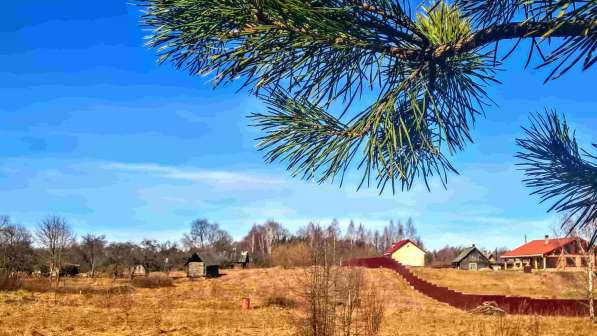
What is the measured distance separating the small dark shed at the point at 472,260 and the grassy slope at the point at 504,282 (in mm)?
14598

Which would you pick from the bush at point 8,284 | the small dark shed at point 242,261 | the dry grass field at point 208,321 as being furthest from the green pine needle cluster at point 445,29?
the small dark shed at point 242,261

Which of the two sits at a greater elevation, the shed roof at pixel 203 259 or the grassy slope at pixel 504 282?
the shed roof at pixel 203 259

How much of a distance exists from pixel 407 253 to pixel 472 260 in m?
7.46

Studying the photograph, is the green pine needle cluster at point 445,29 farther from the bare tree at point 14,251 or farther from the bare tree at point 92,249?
the bare tree at point 92,249

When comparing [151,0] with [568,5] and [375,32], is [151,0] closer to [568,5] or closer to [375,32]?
[375,32]

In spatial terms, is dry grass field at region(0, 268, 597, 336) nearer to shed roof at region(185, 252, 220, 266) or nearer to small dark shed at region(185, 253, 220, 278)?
small dark shed at region(185, 253, 220, 278)

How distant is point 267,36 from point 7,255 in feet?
170

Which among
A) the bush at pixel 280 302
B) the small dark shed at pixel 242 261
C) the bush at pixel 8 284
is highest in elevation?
the small dark shed at pixel 242 261

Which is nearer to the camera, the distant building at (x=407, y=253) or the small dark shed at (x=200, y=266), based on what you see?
the small dark shed at (x=200, y=266)

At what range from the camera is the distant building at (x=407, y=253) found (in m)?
59.3

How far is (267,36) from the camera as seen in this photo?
173 cm

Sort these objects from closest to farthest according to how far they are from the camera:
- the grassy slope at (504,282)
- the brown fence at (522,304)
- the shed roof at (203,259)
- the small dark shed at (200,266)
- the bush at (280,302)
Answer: the brown fence at (522,304) < the bush at (280,302) < the grassy slope at (504,282) < the small dark shed at (200,266) < the shed roof at (203,259)

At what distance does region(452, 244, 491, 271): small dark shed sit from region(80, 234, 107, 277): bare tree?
140 feet

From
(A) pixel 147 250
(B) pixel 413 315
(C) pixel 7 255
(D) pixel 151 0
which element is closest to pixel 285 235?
(A) pixel 147 250
